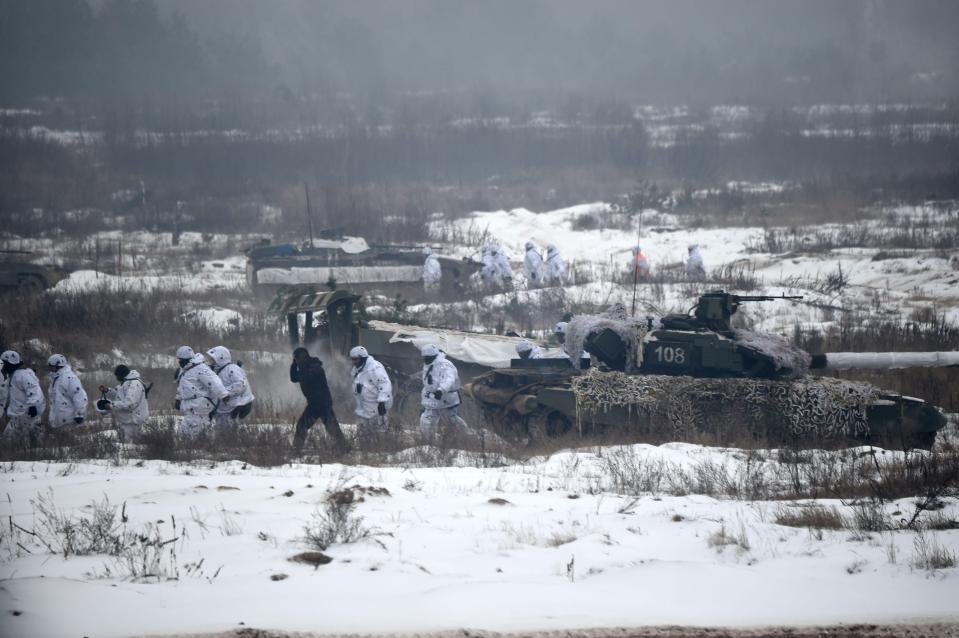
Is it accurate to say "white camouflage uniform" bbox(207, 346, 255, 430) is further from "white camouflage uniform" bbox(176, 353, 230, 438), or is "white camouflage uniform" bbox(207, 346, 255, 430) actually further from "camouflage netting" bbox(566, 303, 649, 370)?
"camouflage netting" bbox(566, 303, 649, 370)

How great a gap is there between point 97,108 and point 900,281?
48.8 metres

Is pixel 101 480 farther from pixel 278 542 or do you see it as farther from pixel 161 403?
pixel 161 403

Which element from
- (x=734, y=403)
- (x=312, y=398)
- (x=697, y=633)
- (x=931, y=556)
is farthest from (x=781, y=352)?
(x=697, y=633)

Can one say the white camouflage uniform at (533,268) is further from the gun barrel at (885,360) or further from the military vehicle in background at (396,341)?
the gun barrel at (885,360)

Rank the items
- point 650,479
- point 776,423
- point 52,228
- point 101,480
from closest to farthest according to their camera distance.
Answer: point 101,480 < point 650,479 < point 776,423 < point 52,228

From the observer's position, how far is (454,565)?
283 inches

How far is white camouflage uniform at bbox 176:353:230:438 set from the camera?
13.1 metres

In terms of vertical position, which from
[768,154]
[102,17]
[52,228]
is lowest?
[52,228]

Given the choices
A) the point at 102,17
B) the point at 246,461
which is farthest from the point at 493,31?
the point at 246,461

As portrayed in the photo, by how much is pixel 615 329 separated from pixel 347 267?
15.6m

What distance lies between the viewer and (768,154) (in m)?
49.6

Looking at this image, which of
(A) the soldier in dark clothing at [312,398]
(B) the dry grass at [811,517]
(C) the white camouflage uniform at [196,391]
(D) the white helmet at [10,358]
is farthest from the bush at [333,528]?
(D) the white helmet at [10,358]

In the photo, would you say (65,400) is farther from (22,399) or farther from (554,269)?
(554,269)

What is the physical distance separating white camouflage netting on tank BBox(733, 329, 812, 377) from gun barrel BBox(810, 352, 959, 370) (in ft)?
1.98
